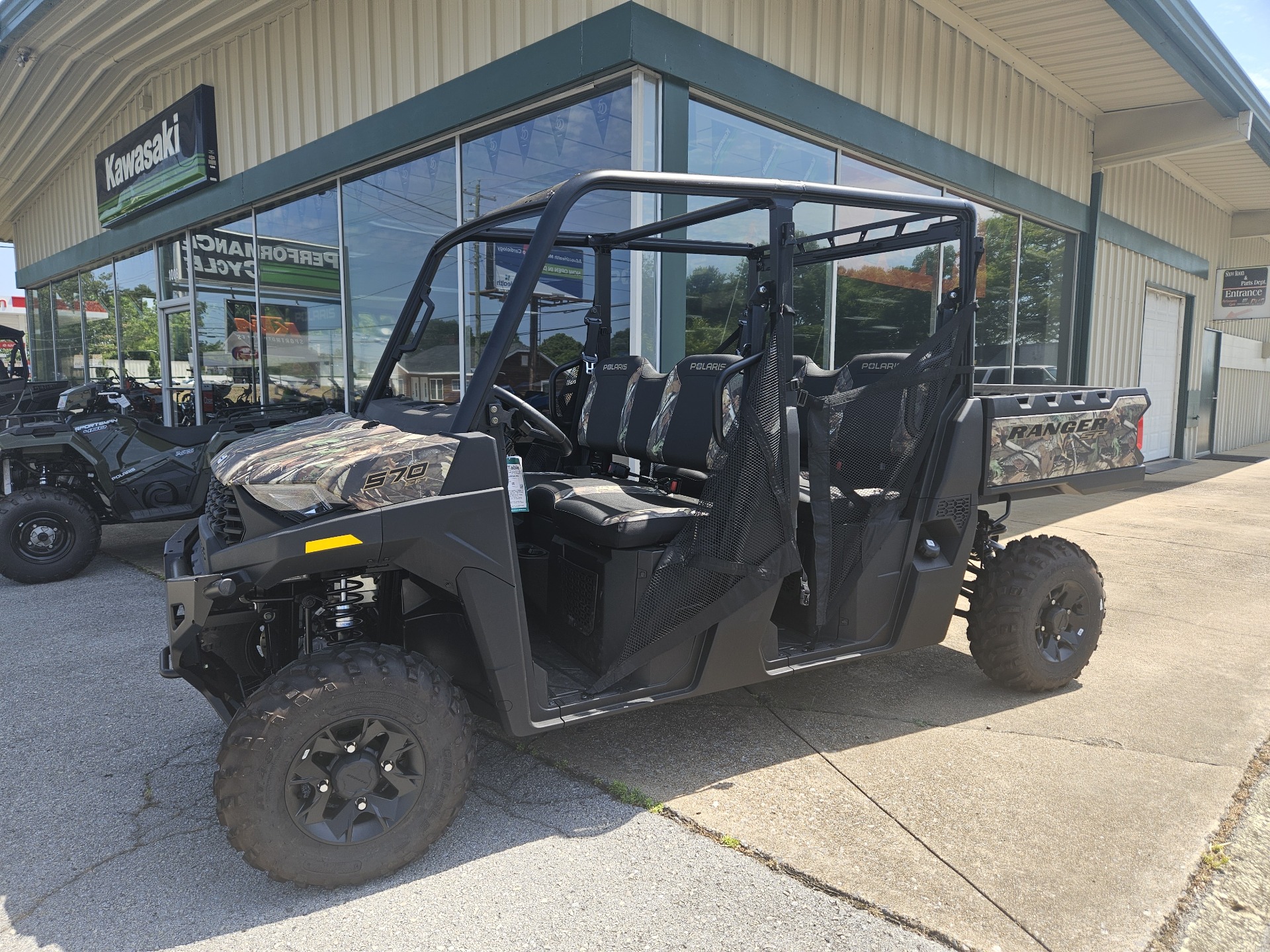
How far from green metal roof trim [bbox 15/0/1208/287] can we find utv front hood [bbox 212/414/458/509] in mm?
3465

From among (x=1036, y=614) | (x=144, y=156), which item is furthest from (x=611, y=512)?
(x=144, y=156)

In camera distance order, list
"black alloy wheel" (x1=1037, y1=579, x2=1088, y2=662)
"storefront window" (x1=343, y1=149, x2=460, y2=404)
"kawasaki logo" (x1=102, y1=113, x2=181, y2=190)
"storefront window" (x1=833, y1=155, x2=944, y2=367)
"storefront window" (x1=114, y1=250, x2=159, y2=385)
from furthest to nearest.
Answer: "storefront window" (x1=114, y1=250, x2=159, y2=385)
"kawasaki logo" (x1=102, y1=113, x2=181, y2=190)
"storefront window" (x1=833, y1=155, x2=944, y2=367)
"storefront window" (x1=343, y1=149, x2=460, y2=404)
"black alloy wheel" (x1=1037, y1=579, x2=1088, y2=662)

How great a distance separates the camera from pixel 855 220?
713cm

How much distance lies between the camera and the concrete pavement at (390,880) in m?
2.15

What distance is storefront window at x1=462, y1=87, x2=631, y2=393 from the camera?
14.1 feet

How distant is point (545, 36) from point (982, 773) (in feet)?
16.3

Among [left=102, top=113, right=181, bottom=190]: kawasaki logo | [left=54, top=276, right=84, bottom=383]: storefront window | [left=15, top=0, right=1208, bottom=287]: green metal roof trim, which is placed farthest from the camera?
[left=54, top=276, right=84, bottom=383]: storefront window

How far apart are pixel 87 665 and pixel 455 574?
276cm

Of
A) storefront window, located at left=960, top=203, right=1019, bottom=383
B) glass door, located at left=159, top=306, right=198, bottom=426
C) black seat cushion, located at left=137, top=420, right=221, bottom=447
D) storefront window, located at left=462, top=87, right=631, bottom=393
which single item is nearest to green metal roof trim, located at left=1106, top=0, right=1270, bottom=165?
storefront window, located at left=960, top=203, right=1019, bottom=383

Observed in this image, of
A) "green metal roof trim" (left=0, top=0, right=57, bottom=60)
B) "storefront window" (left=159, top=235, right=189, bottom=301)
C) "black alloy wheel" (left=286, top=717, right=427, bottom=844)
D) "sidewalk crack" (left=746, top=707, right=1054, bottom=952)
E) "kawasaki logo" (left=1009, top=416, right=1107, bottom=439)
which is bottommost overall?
"sidewalk crack" (left=746, top=707, right=1054, bottom=952)

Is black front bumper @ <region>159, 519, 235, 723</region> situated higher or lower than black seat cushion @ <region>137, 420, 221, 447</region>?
lower

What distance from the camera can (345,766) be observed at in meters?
2.31

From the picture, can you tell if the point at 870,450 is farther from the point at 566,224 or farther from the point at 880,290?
the point at 880,290

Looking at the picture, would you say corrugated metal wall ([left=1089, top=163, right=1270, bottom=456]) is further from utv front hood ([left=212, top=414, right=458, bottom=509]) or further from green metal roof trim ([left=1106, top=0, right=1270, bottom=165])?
utv front hood ([left=212, top=414, right=458, bottom=509])
